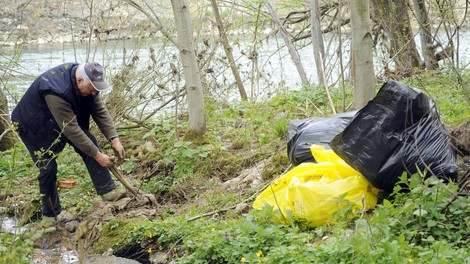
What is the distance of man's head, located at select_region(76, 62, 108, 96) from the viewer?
5.86 meters

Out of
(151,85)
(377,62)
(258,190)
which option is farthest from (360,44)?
(377,62)

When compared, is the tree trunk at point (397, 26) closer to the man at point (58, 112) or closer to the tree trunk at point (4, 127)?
the man at point (58, 112)

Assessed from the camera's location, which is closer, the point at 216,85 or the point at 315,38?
the point at 216,85

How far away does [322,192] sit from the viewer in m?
4.68

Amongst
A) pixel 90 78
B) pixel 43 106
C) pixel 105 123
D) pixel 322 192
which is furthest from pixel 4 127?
pixel 322 192

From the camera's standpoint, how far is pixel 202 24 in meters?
10.2

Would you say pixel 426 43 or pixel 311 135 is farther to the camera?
pixel 426 43

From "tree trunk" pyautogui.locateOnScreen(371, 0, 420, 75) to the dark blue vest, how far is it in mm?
5024

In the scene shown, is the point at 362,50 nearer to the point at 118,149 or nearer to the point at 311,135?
the point at 311,135

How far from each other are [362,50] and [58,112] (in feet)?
8.78

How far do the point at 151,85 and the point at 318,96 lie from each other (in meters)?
2.27

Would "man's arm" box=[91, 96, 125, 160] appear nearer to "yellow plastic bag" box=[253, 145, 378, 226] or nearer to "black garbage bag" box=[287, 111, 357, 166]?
"black garbage bag" box=[287, 111, 357, 166]

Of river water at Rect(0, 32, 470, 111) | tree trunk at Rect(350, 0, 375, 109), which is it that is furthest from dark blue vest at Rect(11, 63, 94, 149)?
tree trunk at Rect(350, 0, 375, 109)

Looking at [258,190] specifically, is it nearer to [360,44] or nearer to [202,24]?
[360,44]
